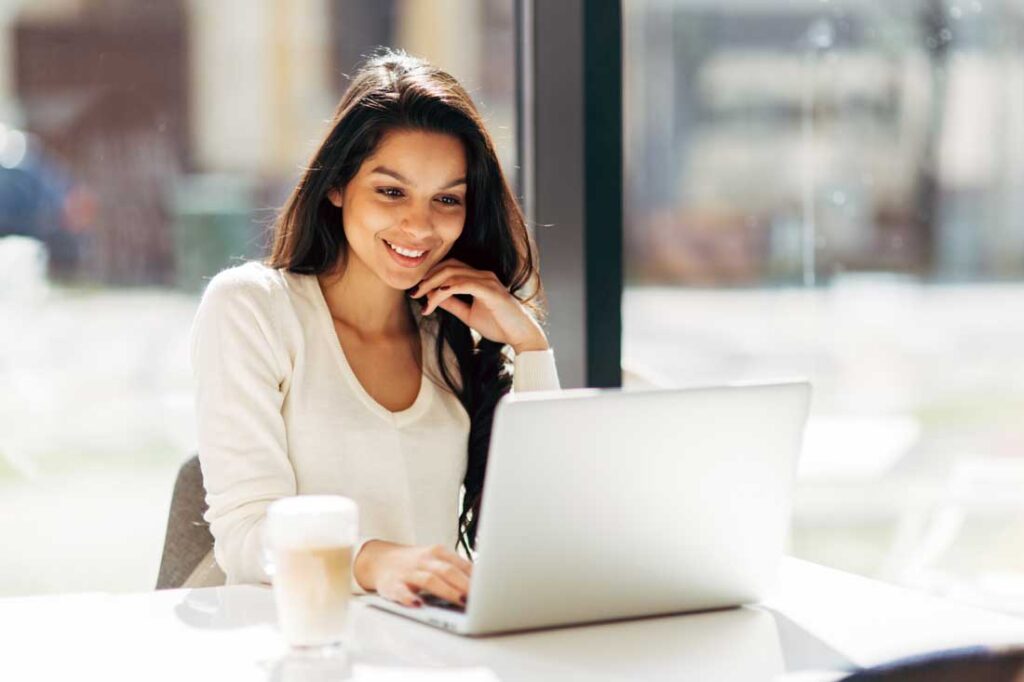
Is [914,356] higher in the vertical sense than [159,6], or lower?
lower

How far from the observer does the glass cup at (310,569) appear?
1.26 meters

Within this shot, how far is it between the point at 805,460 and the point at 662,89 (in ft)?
3.48

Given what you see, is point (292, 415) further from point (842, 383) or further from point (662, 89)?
point (842, 383)

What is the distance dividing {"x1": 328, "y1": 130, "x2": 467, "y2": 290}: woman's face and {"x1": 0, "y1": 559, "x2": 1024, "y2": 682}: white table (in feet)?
2.08

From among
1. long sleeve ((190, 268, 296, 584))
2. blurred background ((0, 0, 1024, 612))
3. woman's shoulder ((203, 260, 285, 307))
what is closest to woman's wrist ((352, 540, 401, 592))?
long sleeve ((190, 268, 296, 584))

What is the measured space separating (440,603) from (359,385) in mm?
626

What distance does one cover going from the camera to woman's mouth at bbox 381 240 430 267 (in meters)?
2.00

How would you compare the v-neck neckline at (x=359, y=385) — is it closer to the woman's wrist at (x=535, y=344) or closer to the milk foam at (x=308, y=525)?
the woman's wrist at (x=535, y=344)

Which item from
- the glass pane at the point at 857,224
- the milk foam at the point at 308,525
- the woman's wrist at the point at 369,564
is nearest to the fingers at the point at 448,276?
the woman's wrist at the point at 369,564

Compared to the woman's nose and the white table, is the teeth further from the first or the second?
the white table

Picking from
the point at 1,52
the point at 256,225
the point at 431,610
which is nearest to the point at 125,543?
the point at 256,225

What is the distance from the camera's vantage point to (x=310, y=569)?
127cm

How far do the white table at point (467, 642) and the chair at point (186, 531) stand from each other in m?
0.34

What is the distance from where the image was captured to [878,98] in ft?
11.0
